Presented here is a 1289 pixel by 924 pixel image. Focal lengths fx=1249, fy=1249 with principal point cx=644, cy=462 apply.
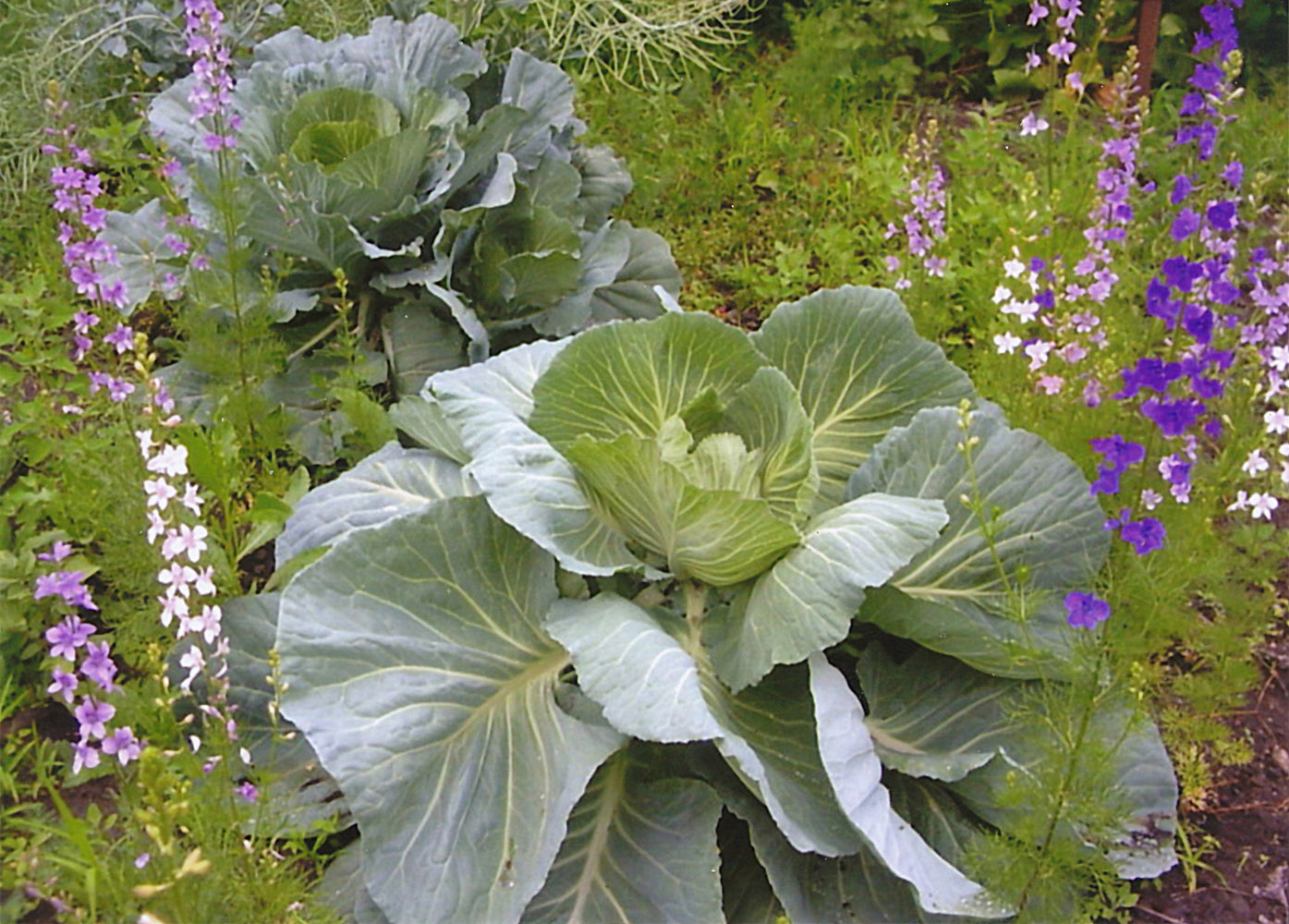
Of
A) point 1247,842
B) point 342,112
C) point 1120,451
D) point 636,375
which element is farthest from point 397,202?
point 1247,842

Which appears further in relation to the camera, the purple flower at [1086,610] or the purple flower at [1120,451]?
the purple flower at [1120,451]

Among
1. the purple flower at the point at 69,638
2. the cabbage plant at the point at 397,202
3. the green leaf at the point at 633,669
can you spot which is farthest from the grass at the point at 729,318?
the green leaf at the point at 633,669

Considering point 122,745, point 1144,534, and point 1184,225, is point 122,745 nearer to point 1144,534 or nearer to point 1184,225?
point 1144,534

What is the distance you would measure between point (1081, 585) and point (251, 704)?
1628 mm

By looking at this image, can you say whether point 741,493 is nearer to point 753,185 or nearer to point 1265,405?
point 1265,405

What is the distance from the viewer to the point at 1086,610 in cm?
200

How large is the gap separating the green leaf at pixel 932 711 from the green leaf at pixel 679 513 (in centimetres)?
35

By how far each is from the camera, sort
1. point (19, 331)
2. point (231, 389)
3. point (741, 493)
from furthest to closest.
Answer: point (19, 331) → point (231, 389) → point (741, 493)

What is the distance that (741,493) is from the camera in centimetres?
214

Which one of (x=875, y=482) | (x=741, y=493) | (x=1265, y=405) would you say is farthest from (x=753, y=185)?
(x=741, y=493)

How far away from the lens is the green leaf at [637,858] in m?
2.13

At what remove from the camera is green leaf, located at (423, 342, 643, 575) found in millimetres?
2238

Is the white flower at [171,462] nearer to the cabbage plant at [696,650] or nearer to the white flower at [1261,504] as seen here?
the cabbage plant at [696,650]

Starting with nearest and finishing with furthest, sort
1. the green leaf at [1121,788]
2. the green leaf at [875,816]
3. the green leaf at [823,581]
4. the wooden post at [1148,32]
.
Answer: the green leaf at [875,816] < the green leaf at [823,581] < the green leaf at [1121,788] < the wooden post at [1148,32]
